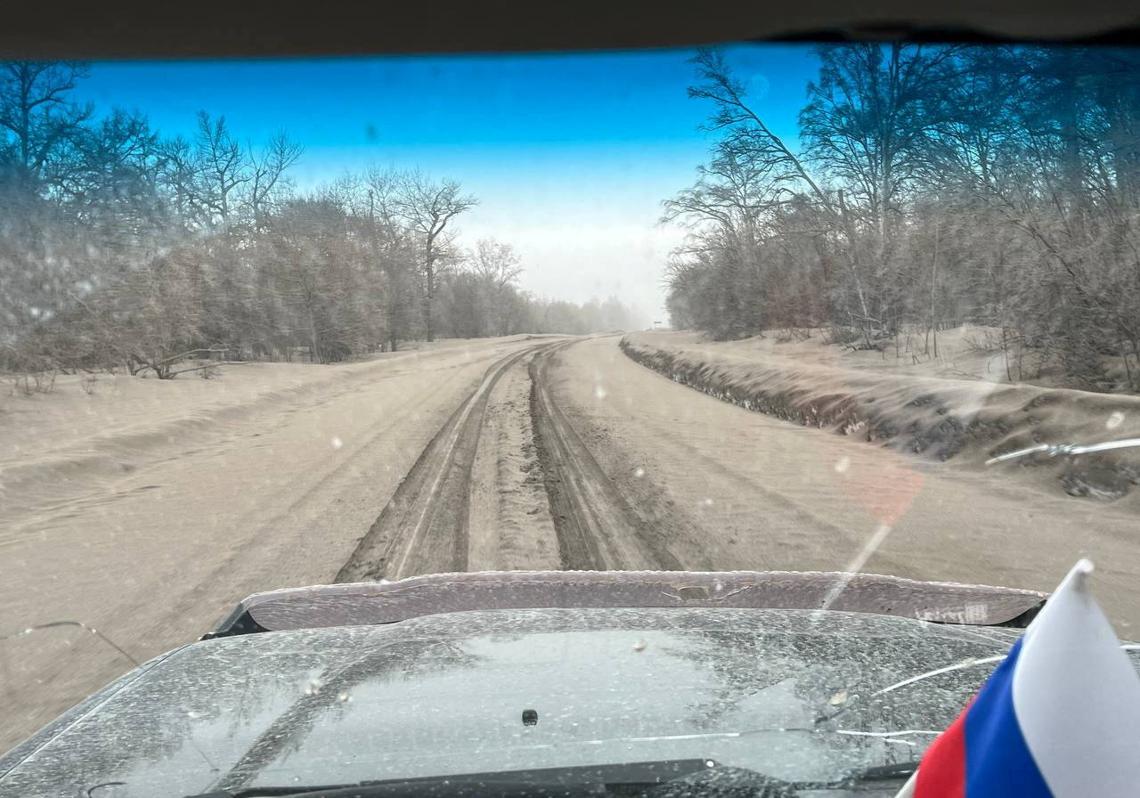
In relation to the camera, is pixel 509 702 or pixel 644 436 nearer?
pixel 509 702

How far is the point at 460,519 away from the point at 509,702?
523cm

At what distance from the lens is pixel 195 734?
86.3 inches

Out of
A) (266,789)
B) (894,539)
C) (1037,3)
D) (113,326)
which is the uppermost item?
(1037,3)

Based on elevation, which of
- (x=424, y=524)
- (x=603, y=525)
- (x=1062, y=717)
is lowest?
(x=603, y=525)

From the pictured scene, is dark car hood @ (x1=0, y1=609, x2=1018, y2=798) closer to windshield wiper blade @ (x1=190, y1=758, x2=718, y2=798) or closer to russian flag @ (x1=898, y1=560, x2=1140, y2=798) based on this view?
windshield wiper blade @ (x1=190, y1=758, x2=718, y2=798)

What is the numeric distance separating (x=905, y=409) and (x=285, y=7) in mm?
9225

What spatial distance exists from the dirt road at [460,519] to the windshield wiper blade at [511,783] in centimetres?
279

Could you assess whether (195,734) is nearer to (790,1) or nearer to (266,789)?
(266,789)

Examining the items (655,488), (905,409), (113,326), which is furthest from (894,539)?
(113,326)

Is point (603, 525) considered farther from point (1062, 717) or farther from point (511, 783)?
point (1062, 717)

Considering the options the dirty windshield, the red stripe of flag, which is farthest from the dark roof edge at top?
the red stripe of flag

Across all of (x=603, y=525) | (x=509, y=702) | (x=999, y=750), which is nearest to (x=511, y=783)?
(x=509, y=702)

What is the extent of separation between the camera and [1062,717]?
3.01 ft

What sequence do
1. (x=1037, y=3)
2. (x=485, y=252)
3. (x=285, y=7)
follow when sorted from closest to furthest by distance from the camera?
1. (x=285, y=7)
2. (x=1037, y=3)
3. (x=485, y=252)
